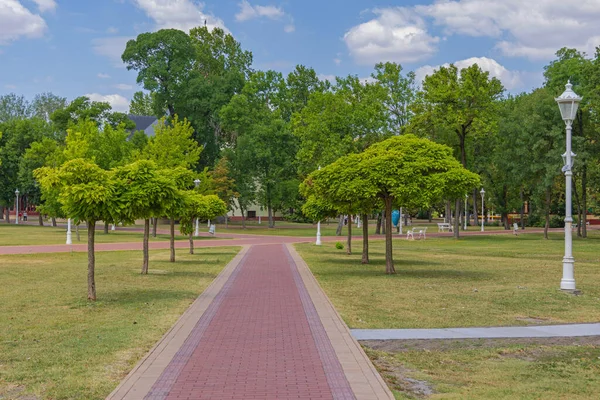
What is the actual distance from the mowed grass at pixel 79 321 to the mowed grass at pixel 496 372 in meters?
3.34

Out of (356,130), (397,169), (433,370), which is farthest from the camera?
(356,130)

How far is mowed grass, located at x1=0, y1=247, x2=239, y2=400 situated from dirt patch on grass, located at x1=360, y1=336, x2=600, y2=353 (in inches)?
133

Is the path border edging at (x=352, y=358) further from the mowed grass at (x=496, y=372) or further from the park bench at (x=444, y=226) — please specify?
the park bench at (x=444, y=226)

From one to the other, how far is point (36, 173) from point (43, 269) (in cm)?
736

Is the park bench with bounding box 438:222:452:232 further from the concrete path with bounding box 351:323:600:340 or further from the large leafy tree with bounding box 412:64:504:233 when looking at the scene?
the concrete path with bounding box 351:323:600:340

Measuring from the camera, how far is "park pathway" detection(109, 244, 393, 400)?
22.4 ft

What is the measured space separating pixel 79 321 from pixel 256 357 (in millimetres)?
4517

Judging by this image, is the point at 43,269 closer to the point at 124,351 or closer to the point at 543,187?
the point at 124,351

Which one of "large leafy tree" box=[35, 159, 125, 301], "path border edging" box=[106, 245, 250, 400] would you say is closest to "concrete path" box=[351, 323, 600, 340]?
"path border edging" box=[106, 245, 250, 400]

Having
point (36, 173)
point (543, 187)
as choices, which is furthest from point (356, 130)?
point (36, 173)

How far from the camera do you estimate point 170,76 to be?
65688 mm

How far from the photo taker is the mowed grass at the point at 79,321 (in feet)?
24.4

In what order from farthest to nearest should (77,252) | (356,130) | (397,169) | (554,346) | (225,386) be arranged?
(356,130) < (77,252) < (397,169) < (554,346) < (225,386)

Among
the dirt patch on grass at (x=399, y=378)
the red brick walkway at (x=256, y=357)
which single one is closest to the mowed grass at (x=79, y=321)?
the red brick walkway at (x=256, y=357)
